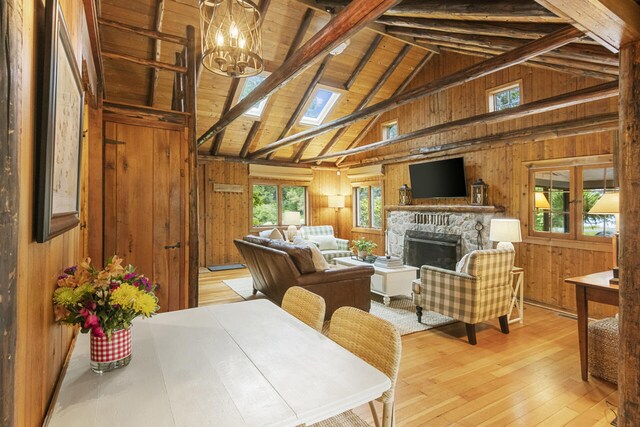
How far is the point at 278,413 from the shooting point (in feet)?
3.13

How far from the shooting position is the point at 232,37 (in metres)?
1.95

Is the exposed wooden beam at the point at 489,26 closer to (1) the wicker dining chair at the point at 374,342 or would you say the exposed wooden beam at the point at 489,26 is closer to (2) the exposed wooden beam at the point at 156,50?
(1) the wicker dining chair at the point at 374,342

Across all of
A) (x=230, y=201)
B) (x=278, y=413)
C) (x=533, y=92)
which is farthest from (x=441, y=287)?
(x=230, y=201)

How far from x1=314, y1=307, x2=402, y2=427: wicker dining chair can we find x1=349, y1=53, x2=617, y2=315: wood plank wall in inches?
161

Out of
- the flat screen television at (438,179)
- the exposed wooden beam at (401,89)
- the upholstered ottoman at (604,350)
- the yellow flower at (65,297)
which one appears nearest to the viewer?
the yellow flower at (65,297)

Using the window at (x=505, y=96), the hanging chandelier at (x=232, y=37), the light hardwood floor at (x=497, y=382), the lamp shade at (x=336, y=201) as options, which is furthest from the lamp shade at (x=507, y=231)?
the lamp shade at (x=336, y=201)

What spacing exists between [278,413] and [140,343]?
827 mm

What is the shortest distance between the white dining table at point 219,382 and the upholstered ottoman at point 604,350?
2537mm

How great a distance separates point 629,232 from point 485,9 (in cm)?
184

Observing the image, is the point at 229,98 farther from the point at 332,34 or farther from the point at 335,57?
the point at 332,34

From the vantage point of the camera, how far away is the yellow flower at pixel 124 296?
43.7 inches

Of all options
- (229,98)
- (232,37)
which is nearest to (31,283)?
(232,37)

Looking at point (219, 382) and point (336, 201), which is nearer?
point (219, 382)

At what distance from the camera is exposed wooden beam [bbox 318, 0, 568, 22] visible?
223 cm
